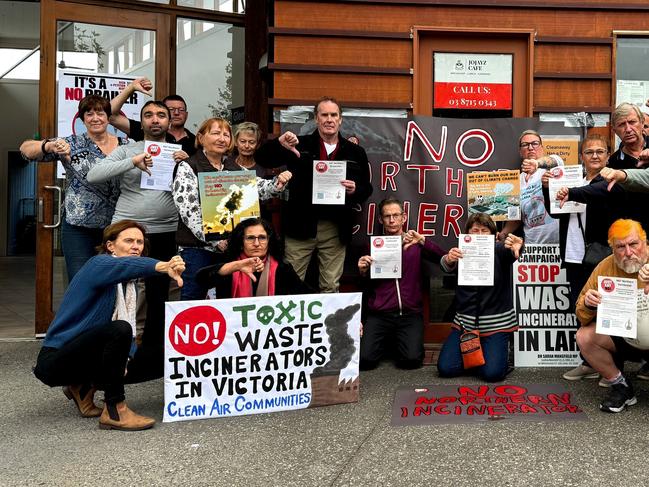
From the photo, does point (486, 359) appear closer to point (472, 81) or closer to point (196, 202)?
point (196, 202)

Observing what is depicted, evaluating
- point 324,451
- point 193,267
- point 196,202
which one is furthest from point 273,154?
point 324,451

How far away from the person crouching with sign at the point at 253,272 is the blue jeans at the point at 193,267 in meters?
0.26

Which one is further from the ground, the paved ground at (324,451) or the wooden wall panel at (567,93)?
the wooden wall panel at (567,93)

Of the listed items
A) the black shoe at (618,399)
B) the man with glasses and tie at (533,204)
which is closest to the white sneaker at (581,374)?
the black shoe at (618,399)

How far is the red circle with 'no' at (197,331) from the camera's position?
4.01m

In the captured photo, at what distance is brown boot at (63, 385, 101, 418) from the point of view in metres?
4.17

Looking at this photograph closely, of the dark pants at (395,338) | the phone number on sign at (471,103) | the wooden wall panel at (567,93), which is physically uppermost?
the wooden wall panel at (567,93)

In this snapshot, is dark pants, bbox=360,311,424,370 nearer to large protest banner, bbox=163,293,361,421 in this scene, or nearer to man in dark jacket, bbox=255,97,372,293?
man in dark jacket, bbox=255,97,372,293

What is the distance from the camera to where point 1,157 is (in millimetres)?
18109

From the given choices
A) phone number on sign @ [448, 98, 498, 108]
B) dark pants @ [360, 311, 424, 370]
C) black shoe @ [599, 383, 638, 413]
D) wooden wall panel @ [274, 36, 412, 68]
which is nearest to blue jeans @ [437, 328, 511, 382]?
dark pants @ [360, 311, 424, 370]

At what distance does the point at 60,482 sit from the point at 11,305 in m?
6.17

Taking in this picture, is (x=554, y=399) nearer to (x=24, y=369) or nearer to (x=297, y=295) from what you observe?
(x=297, y=295)

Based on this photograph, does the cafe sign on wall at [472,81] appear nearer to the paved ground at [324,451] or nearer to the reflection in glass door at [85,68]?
the reflection in glass door at [85,68]

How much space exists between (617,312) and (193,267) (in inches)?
107
